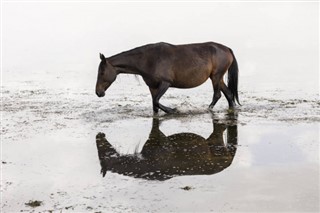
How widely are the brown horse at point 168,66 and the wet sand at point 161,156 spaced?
605mm

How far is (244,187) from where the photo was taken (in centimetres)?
666

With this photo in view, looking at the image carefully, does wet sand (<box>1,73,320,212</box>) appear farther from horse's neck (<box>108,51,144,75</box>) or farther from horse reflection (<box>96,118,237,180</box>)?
horse's neck (<box>108,51,144,75</box>)

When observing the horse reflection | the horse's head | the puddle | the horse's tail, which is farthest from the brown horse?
the horse reflection

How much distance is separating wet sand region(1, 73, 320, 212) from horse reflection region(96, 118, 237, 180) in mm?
16

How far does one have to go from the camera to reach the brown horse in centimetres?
1178

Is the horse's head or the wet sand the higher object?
the horse's head

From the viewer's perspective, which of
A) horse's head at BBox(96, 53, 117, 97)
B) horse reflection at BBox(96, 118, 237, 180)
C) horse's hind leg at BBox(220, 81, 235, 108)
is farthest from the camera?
horse's hind leg at BBox(220, 81, 235, 108)

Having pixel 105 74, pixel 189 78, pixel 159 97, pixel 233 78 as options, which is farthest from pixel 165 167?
pixel 233 78

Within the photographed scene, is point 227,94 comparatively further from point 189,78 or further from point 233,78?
point 189,78

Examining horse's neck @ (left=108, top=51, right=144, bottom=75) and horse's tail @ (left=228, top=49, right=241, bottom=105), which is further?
horse's tail @ (left=228, top=49, right=241, bottom=105)

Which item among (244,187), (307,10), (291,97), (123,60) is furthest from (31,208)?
(307,10)

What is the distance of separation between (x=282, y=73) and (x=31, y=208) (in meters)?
14.2

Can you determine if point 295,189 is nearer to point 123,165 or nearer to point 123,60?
point 123,165

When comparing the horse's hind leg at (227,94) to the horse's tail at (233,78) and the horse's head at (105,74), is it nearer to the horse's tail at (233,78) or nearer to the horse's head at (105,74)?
the horse's tail at (233,78)
